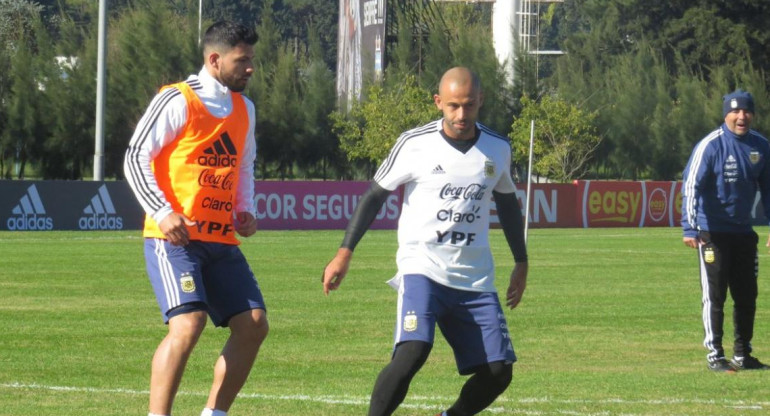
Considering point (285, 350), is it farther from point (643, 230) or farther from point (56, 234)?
point (643, 230)

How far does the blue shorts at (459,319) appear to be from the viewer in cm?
774

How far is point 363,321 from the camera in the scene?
1639 centimetres

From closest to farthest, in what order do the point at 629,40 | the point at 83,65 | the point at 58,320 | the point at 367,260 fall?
the point at 58,320, the point at 367,260, the point at 83,65, the point at 629,40

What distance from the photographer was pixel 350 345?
14031 mm

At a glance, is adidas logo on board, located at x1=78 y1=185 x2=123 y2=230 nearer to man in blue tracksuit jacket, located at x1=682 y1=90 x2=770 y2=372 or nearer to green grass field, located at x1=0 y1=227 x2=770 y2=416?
green grass field, located at x1=0 y1=227 x2=770 y2=416

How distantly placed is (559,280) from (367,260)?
5.64m

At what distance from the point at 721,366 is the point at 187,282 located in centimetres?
585

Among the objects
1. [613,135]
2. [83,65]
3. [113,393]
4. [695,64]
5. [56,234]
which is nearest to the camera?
[113,393]

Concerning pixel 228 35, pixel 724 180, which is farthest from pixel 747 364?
pixel 228 35

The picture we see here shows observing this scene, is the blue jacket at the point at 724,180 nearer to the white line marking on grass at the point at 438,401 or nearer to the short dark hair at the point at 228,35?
the white line marking on grass at the point at 438,401

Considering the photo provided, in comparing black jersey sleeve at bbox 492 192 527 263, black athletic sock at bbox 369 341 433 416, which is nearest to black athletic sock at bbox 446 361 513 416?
black athletic sock at bbox 369 341 433 416

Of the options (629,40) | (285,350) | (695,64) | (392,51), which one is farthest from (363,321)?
(629,40)

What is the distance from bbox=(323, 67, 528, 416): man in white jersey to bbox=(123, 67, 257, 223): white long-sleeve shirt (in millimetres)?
929

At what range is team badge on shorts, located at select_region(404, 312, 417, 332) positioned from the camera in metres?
7.71
